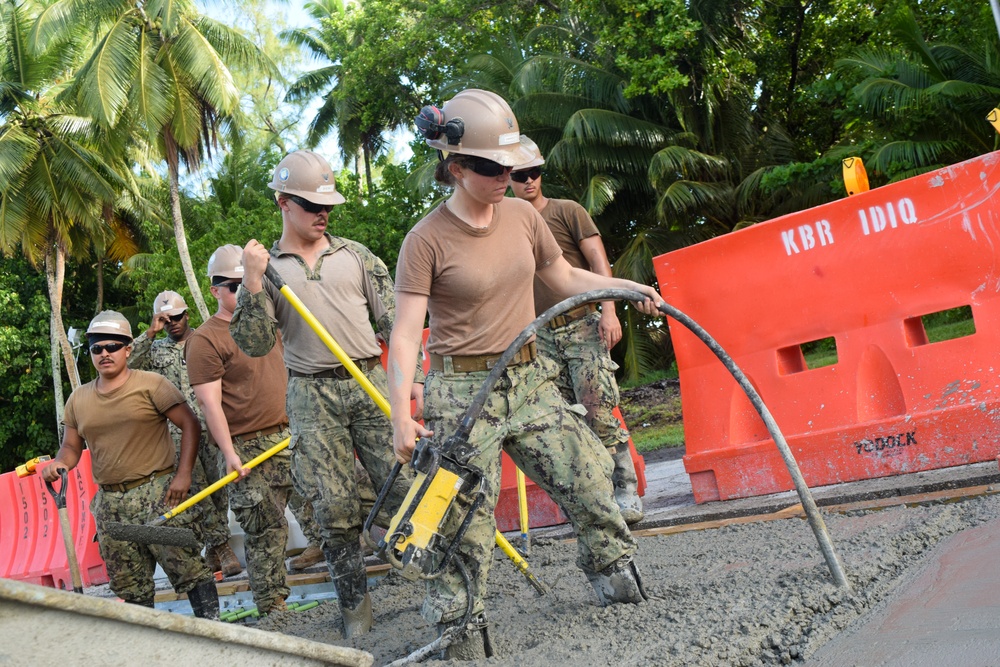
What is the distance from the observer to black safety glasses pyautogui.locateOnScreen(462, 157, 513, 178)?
3.70 meters

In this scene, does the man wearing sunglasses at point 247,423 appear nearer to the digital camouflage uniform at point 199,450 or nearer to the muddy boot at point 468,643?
the digital camouflage uniform at point 199,450

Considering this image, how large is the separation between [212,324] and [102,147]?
24.7 m

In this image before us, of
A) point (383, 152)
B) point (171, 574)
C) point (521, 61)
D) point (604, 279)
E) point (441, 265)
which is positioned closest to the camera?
point (441, 265)

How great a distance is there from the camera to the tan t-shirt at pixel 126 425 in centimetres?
592

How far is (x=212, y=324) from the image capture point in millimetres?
6148

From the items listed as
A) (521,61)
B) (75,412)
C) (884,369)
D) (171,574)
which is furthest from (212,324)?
(521,61)

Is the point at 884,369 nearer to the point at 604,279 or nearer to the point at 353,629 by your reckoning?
the point at 604,279

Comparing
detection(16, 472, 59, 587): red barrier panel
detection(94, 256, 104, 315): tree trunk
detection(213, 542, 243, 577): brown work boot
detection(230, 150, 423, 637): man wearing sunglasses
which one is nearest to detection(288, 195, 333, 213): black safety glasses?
detection(230, 150, 423, 637): man wearing sunglasses

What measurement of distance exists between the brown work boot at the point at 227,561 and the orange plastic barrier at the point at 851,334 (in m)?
4.09

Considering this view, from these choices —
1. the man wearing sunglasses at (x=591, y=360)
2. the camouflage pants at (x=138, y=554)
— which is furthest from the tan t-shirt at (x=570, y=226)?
the camouflage pants at (x=138, y=554)

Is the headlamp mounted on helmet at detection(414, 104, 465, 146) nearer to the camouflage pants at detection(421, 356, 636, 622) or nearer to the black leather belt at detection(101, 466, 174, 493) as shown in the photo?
the camouflage pants at detection(421, 356, 636, 622)

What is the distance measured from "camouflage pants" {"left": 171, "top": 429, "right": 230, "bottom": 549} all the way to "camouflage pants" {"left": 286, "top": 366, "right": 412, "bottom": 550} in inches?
72.5

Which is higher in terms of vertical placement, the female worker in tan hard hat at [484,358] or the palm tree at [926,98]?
the palm tree at [926,98]

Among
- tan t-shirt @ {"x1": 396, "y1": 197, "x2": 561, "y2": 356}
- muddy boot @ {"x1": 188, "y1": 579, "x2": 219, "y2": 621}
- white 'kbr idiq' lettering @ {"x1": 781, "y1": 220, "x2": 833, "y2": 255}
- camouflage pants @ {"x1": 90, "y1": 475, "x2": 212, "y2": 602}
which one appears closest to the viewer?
tan t-shirt @ {"x1": 396, "y1": 197, "x2": 561, "y2": 356}
